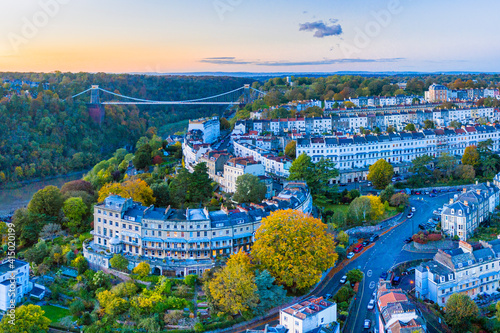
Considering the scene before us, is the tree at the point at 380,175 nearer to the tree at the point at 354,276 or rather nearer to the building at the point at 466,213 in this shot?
the building at the point at 466,213

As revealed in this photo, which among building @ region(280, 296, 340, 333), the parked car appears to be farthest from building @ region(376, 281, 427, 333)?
the parked car

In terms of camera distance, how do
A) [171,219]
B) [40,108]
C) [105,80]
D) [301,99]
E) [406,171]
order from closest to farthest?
[171,219] → [406,171] → [40,108] → [301,99] → [105,80]

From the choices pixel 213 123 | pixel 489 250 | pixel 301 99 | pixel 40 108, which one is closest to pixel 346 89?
pixel 301 99

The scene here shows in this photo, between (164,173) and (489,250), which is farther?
(164,173)

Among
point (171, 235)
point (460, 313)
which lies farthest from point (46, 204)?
point (460, 313)

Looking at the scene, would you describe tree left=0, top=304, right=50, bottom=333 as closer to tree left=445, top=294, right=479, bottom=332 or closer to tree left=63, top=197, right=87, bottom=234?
tree left=63, top=197, right=87, bottom=234

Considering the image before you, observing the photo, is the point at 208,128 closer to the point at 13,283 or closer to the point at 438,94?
the point at 13,283

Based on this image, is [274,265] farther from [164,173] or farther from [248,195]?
[164,173]
